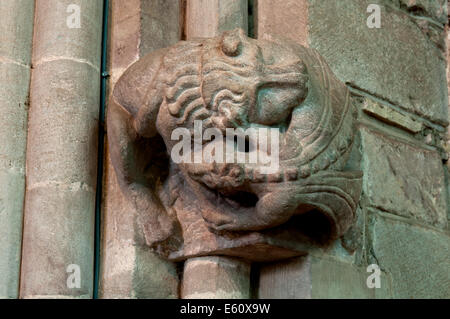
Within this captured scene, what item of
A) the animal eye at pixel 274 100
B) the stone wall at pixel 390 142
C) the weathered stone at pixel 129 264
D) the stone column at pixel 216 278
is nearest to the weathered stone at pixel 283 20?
the stone wall at pixel 390 142

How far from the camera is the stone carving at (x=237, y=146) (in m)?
2.01

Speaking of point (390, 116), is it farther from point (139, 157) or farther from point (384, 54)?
point (139, 157)

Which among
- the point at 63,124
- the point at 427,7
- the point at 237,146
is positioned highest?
the point at 427,7

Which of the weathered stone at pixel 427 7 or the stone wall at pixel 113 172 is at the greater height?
the weathered stone at pixel 427 7

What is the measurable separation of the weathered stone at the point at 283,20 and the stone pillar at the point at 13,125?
24.8 inches

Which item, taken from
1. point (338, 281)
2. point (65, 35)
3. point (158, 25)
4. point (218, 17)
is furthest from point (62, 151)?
point (338, 281)

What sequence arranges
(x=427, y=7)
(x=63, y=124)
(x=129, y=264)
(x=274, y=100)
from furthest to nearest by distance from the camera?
(x=427, y=7), (x=63, y=124), (x=129, y=264), (x=274, y=100)

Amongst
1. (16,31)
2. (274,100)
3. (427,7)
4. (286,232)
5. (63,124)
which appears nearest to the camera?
(274,100)

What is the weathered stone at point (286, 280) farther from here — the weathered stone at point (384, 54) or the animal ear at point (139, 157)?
the weathered stone at point (384, 54)

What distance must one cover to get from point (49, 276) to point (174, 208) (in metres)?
0.35

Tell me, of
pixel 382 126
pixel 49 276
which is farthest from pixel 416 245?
pixel 49 276

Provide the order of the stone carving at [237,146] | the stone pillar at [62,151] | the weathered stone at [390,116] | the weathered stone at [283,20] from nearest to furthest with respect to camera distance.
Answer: the stone carving at [237,146]
the stone pillar at [62,151]
the weathered stone at [283,20]
the weathered stone at [390,116]

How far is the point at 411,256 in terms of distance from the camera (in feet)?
8.28

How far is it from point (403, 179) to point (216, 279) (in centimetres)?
67
